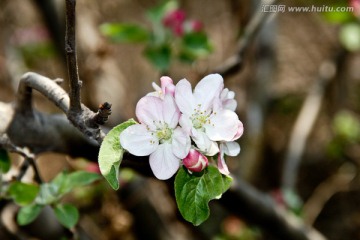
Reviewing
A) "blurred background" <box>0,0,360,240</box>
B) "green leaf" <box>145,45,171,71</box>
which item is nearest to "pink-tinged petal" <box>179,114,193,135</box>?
"blurred background" <box>0,0,360,240</box>

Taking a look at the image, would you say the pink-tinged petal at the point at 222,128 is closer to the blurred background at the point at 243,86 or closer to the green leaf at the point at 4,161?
the green leaf at the point at 4,161

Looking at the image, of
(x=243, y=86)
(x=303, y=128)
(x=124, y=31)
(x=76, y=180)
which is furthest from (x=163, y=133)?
(x=243, y=86)

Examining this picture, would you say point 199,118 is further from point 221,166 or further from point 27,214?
point 27,214

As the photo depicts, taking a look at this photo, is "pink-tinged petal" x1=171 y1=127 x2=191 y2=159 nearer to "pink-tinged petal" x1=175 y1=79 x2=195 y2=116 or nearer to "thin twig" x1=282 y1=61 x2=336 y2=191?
"pink-tinged petal" x1=175 y1=79 x2=195 y2=116

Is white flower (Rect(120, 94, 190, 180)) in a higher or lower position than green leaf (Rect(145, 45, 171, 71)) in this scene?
higher

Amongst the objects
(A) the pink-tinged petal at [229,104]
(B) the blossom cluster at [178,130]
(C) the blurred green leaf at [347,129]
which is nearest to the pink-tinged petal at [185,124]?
(B) the blossom cluster at [178,130]

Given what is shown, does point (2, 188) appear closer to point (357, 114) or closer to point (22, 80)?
point (22, 80)
